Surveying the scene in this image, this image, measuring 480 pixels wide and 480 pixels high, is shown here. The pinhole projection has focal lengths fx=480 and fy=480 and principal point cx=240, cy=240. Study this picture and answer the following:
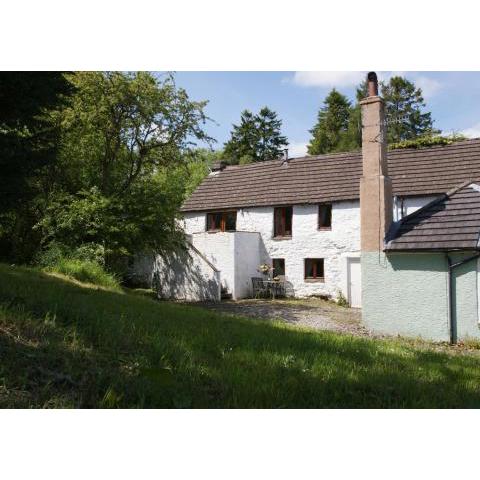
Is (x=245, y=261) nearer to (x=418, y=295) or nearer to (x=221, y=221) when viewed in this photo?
(x=221, y=221)

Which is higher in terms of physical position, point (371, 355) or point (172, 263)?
point (172, 263)

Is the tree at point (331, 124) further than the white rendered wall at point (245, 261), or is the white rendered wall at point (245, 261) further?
the tree at point (331, 124)

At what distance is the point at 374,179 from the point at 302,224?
9.90 meters

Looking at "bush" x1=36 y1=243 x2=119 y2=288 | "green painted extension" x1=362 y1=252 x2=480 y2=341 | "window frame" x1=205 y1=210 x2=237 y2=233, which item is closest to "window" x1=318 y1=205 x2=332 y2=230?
"window frame" x1=205 y1=210 x2=237 y2=233

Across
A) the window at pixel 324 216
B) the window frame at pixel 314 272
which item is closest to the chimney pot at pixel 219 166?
the window at pixel 324 216

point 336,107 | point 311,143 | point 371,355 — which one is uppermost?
point 336,107

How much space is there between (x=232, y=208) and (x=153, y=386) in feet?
76.6

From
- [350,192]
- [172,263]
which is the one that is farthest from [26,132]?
[350,192]

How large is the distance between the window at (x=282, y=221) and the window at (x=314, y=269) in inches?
85.8

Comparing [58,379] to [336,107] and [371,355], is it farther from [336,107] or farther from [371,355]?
[336,107]

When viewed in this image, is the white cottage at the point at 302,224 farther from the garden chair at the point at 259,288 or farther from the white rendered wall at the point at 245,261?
the garden chair at the point at 259,288

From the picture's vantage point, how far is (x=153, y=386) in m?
4.73

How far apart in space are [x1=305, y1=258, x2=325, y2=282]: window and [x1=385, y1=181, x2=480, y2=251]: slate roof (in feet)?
30.3

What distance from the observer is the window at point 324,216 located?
25.3m
